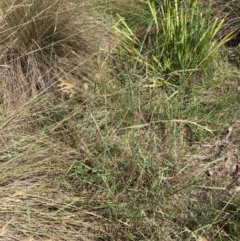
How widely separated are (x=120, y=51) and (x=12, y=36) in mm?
570

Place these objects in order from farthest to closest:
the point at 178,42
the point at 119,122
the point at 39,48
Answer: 1. the point at 178,42
2. the point at 39,48
3. the point at 119,122

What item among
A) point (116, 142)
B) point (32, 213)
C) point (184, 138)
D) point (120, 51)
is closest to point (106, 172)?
point (116, 142)

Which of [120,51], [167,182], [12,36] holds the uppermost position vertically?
[12,36]

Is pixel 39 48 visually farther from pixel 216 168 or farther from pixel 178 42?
pixel 216 168

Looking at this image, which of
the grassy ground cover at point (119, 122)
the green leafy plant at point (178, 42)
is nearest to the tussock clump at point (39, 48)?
the grassy ground cover at point (119, 122)

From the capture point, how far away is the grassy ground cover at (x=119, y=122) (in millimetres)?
2094

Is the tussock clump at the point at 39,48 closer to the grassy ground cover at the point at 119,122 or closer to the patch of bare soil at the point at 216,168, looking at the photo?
the grassy ground cover at the point at 119,122

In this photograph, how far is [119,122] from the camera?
2.35m

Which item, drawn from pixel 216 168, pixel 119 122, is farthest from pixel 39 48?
pixel 216 168

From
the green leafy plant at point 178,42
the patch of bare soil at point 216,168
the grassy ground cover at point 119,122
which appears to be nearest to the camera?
the grassy ground cover at point 119,122

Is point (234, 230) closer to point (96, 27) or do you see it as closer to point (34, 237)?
point (34, 237)

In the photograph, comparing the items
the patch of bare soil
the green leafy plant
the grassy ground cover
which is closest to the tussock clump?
the grassy ground cover

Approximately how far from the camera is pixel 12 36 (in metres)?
2.67

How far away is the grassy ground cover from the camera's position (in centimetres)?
209
